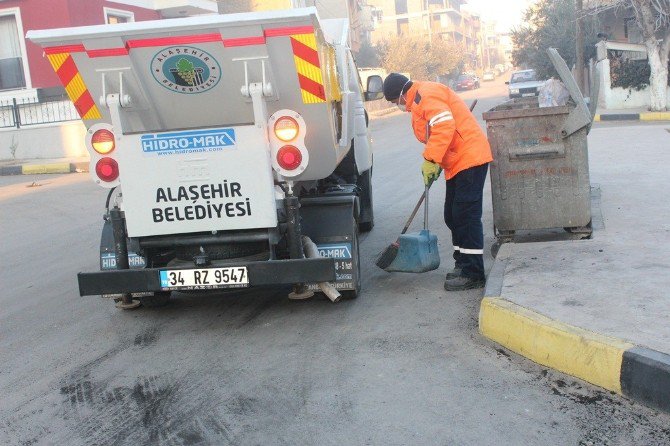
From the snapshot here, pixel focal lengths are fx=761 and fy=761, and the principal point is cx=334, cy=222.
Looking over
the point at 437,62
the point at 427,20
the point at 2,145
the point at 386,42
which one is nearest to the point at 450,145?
the point at 2,145

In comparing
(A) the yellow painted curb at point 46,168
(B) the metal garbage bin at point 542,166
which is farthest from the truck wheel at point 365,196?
(A) the yellow painted curb at point 46,168

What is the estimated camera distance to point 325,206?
584 cm

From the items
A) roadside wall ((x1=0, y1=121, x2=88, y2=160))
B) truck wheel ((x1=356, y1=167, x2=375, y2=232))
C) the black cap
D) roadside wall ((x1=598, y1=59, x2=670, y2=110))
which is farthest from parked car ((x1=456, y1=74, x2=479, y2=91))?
the black cap

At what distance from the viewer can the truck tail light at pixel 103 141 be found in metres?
5.27

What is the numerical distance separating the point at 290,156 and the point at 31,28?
20.9 metres

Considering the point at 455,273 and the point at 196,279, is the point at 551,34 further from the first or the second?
the point at 196,279

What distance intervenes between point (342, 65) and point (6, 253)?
4787 mm

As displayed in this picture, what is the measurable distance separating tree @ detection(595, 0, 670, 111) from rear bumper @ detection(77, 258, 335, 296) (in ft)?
73.3

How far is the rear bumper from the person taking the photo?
16.7 ft

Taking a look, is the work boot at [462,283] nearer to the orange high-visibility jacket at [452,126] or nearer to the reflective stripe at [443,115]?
the orange high-visibility jacket at [452,126]

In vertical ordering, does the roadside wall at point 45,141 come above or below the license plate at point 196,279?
above

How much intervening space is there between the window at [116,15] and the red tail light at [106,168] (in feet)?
68.6

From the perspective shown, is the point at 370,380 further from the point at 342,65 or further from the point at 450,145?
the point at 342,65

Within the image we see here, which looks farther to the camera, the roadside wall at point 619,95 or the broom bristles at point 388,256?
the roadside wall at point 619,95
